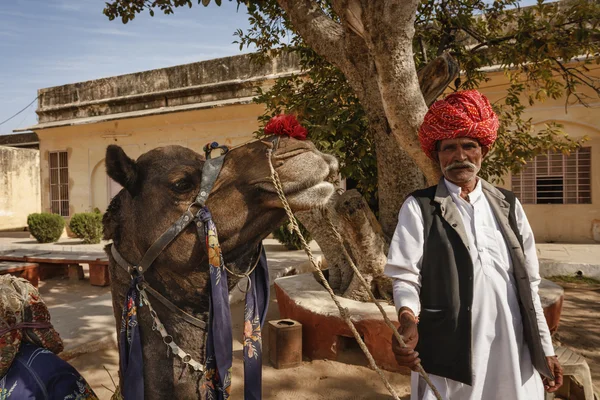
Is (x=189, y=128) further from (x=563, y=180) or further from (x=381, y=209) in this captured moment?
(x=381, y=209)

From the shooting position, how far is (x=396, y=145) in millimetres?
4348

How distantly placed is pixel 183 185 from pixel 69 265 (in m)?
8.77

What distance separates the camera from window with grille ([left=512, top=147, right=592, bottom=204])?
10.9 m

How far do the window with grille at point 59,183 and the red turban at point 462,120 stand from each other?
1753 cm

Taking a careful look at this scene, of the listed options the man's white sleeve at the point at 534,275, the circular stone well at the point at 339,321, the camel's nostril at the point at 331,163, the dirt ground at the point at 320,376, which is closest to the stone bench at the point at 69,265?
the dirt ground at the point at 320,376

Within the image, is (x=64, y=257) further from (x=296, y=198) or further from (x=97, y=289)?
(x=296, y=198)

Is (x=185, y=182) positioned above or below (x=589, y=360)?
above

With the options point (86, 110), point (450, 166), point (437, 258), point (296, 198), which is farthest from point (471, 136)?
point (86, 110)

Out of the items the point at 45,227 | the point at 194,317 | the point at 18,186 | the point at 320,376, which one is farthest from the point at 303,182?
the point at 18,186

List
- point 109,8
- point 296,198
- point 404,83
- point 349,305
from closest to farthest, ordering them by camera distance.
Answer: point 296,198, point 404,83, point 349,305, point 109,8

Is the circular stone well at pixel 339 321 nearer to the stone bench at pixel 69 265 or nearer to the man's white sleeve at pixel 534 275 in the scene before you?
the man's white sleeve at pixel 534 275

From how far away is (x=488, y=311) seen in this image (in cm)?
196

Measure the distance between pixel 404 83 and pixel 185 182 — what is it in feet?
8.22

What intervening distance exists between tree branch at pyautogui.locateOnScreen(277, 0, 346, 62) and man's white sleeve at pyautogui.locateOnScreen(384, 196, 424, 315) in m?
2.69
